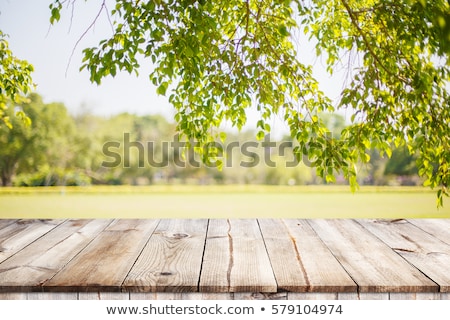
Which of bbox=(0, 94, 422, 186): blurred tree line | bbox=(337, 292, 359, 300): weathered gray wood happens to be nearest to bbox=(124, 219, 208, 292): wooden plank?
bbox=(337, 292, 359, 300): weathered gray wood

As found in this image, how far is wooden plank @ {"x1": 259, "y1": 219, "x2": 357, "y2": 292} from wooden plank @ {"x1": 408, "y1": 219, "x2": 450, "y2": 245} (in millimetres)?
667

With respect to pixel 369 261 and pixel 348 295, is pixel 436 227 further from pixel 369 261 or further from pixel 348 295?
pixel 348 295

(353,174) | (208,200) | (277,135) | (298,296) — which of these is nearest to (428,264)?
(353,174)

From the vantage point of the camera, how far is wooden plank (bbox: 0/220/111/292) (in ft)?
5.66

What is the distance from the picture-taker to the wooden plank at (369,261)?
5.50 ft

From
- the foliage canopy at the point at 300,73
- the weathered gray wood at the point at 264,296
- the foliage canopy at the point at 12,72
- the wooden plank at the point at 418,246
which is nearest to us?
the weathered gray wood at the point at 264,296

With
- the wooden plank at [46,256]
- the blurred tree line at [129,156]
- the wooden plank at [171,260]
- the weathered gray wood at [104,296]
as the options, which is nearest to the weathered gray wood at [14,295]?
the wooden plank at [46,256]

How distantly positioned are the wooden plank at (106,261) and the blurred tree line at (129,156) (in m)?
2.54

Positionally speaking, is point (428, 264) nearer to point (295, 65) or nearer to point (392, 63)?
point (392, 63)

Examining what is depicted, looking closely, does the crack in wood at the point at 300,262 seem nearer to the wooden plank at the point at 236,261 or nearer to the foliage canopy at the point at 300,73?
the wooden plank at the point at 236,261

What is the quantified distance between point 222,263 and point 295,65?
1.12m

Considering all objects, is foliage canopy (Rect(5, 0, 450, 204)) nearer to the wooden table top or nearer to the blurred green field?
the wooden table top

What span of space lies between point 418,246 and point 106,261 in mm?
1499

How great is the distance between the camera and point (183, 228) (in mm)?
2719
